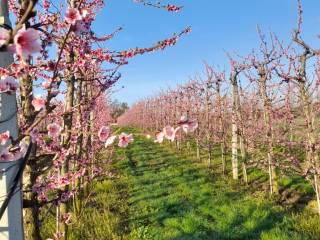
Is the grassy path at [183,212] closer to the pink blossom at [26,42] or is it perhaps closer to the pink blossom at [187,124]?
the pink blossom at [187,124]

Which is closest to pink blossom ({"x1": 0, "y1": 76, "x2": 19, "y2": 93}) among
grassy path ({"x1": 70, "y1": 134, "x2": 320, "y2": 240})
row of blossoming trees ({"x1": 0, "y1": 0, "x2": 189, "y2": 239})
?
row of blossoming trees ({"x1": 0, "y1": 0, "x2": 189, "y2": 239})

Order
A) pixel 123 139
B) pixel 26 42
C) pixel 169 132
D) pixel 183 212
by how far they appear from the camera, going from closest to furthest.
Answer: pixel 26 42 → pixel 169 132 → pixel 123 139 → pixel 183 212

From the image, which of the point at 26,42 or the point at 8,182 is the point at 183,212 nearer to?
the point at 8,182

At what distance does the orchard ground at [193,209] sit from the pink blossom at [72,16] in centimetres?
637

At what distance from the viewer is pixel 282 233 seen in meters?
7.44

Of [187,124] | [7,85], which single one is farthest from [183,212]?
[7,85]

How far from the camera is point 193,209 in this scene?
9.97 metres

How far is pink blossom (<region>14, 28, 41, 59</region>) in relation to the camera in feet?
3.89

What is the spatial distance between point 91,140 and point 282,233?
618 centimetres

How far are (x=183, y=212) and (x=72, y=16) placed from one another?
28.2ft

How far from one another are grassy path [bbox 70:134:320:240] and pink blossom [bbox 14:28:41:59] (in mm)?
6610

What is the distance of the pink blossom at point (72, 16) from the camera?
160cm

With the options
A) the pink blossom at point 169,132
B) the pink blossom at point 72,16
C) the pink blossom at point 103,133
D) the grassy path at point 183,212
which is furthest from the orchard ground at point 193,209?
the pink blossom at point 72,16

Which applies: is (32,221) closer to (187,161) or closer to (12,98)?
(12,98)
